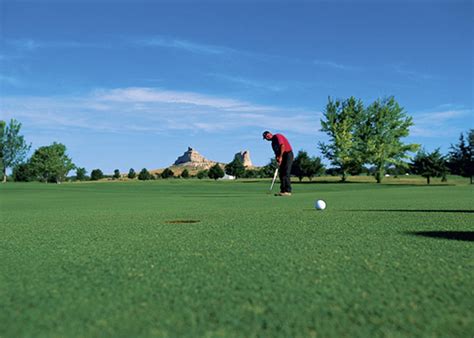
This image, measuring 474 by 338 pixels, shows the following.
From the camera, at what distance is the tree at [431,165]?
2346 inches

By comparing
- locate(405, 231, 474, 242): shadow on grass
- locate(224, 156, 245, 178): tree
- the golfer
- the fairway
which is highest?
locate(224, 156, 245, 178): tree

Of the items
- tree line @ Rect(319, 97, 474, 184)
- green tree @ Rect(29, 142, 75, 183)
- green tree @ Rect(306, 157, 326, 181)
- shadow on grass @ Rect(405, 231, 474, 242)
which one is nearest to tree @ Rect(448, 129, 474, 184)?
tree line @ Rect(319, 97, 474, 184)

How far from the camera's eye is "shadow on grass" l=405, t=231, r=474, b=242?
15.7 feet

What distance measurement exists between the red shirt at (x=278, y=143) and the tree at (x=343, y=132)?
49820 millimetres

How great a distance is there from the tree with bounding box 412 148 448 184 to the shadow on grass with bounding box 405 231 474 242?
192 feet

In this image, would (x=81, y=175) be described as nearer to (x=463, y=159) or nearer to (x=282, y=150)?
(x=463, y=159)

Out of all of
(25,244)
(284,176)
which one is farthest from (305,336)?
(284,176)

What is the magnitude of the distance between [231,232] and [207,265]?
2.00m

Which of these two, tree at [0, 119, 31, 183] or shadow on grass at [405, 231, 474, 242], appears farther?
tree at [0, 119, 31, 183]

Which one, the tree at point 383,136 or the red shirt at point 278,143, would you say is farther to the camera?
the tree at point 383,136

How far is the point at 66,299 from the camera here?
259 cm

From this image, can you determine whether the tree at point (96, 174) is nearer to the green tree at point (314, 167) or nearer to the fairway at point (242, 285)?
the green tree at point (314, 167)

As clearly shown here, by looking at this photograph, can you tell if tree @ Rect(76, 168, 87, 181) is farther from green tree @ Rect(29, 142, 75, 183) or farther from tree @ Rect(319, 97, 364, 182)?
tree @ Rect(319, 97, 364, 182)

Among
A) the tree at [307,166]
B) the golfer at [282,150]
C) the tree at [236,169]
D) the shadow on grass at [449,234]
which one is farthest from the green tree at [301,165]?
the shadow on grass at [449,234]
